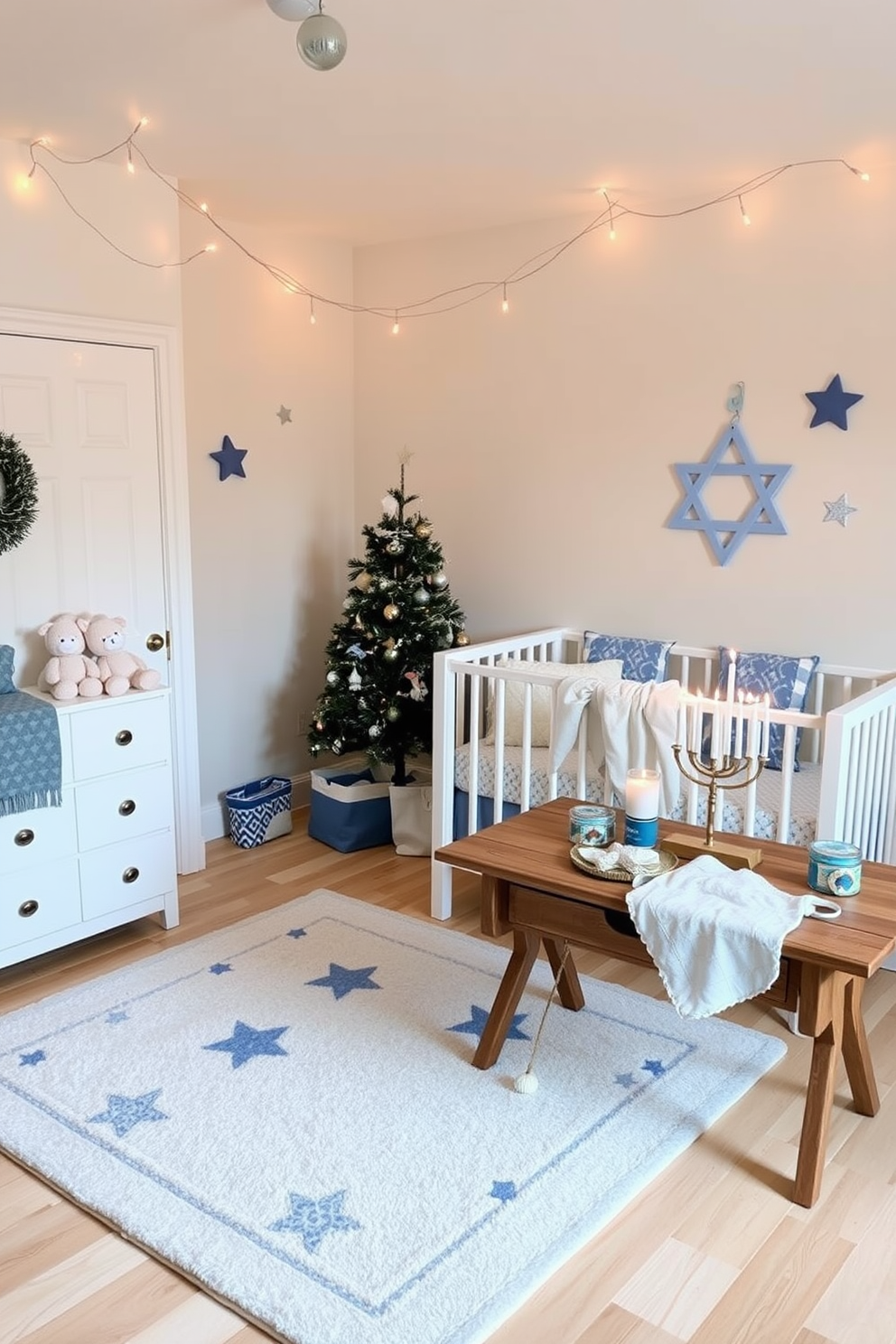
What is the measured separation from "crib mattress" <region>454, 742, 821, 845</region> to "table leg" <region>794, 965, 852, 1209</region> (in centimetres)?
94

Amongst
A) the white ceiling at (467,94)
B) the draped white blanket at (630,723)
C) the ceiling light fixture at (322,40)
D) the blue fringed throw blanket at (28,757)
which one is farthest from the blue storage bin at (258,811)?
the ceiling light fixture at (322,40)

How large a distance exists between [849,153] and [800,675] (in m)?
1.64

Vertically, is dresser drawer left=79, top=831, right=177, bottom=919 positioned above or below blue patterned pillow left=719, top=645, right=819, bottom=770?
below

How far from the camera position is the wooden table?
2.17 m

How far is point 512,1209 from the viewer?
7.28 feet

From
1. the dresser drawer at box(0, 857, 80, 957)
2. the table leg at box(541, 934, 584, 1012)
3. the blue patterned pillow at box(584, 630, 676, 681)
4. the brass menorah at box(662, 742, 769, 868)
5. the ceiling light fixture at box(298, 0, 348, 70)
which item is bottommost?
the table leg at box(541, 934, 584, 1012)

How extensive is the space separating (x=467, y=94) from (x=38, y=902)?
2590 millimetres

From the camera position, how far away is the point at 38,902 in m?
3.26

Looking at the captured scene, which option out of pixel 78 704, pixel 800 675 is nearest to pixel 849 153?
pixel 800 675

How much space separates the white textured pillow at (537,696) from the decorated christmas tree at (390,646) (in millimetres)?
340

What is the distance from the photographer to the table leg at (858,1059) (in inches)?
95.1

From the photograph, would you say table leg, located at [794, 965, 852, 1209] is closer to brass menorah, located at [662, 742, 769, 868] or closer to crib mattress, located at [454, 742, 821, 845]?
brass menorah, located at [662, 742, 769, 868]

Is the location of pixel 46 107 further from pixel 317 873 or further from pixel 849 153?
pixel 317 873

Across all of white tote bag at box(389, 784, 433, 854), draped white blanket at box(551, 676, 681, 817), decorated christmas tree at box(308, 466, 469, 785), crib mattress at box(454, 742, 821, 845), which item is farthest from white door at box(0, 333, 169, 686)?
draped white blanket at box(551, 676, 681, 817)
